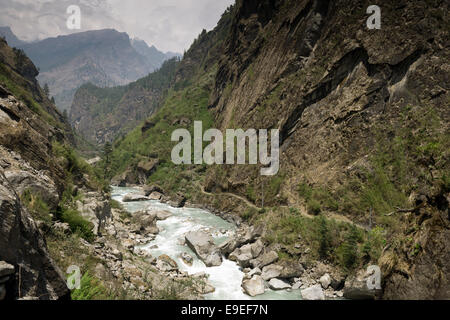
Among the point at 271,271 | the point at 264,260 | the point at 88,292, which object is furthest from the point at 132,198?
the point at 88,292

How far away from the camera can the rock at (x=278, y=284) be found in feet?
45.3

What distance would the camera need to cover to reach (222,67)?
191 feet

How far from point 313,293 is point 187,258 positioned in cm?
814

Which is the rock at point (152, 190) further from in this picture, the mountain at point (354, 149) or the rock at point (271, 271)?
the rock at point (271, 271)

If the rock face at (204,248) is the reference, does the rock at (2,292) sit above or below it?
above

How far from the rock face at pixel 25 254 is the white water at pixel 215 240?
29.3 feet

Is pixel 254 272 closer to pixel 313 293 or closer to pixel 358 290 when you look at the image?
pixel 313 293

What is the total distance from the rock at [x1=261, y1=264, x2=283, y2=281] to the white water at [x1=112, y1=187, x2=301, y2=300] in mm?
1086

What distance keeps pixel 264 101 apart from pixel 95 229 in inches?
1085

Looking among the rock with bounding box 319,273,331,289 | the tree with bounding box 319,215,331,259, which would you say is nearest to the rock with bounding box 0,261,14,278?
the rock with bounding box 319,273,331,289

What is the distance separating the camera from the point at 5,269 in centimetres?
346

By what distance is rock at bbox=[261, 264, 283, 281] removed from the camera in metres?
14.7

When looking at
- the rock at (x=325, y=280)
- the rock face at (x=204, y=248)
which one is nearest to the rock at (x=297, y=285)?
the rock at (x=325, y=280)

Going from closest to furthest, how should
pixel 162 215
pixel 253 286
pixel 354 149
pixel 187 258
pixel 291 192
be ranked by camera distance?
1. pixel 253 286
2. pixel 187 258
3. pixel 354 149
4. pixel 291 192
5. pixel 162 215
